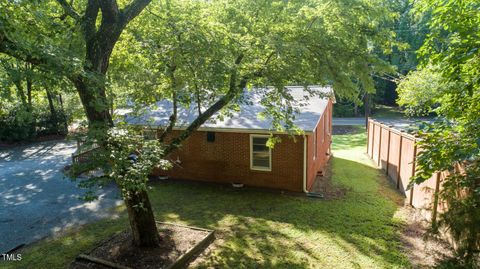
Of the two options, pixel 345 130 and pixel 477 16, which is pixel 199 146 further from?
pixel 345 130

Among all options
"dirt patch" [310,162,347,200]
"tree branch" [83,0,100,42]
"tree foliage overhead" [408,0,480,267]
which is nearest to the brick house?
"dirt patch" [310,162,347,200]

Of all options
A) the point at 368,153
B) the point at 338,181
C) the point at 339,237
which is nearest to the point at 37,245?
the point at 339,237

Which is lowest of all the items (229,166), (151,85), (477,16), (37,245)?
(37,245)

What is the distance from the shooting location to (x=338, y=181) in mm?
12617

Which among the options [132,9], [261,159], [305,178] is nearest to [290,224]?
[305,178]

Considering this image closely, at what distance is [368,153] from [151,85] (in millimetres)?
14754

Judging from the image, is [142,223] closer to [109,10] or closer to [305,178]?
[109,10]

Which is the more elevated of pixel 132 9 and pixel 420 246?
pixel 132 9

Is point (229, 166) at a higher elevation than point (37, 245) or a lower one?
higher

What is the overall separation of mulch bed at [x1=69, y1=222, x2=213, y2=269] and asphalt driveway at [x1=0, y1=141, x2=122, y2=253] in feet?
4.21

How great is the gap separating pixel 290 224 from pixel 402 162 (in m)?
5.57

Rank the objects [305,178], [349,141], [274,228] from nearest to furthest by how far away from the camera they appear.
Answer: [274,228] → [305,178] → [349,141]

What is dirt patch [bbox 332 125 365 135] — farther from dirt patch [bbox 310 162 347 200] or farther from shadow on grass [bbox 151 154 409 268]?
shadow on grass [bbox 151 154 409 268]

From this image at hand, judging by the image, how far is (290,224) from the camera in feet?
27.5
